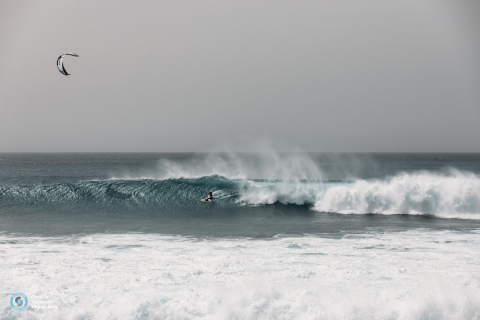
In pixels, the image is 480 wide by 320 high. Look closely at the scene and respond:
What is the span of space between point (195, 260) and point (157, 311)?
308 centimetres

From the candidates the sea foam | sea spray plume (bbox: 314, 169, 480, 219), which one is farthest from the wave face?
the sea foam

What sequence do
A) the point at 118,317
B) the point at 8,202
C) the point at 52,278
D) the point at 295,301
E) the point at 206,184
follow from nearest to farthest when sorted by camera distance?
the point at 118,317
the point at 295,301
the point at 52,278
the point at 8,202
the point at 206,184

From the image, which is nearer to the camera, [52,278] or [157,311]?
[157,311]

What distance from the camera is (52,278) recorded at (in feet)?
29.8

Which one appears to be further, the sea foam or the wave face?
the wave face

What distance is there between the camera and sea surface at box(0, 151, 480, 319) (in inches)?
304

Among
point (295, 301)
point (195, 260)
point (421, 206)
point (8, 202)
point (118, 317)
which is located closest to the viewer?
point (118, 317)

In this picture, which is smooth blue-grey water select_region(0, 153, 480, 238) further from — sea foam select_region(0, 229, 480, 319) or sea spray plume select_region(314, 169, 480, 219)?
sea foam select_region(0, 229, 480, 319)

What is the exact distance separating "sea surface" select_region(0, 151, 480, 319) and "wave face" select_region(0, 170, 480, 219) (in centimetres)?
9

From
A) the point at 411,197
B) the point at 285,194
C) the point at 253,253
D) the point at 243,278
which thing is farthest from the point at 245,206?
the point at 243,278

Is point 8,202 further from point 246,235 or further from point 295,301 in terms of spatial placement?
point 295,301

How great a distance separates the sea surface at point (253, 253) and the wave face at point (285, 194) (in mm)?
86

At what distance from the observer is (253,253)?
11344mm

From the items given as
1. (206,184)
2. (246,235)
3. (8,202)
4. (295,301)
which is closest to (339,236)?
(246,235)
